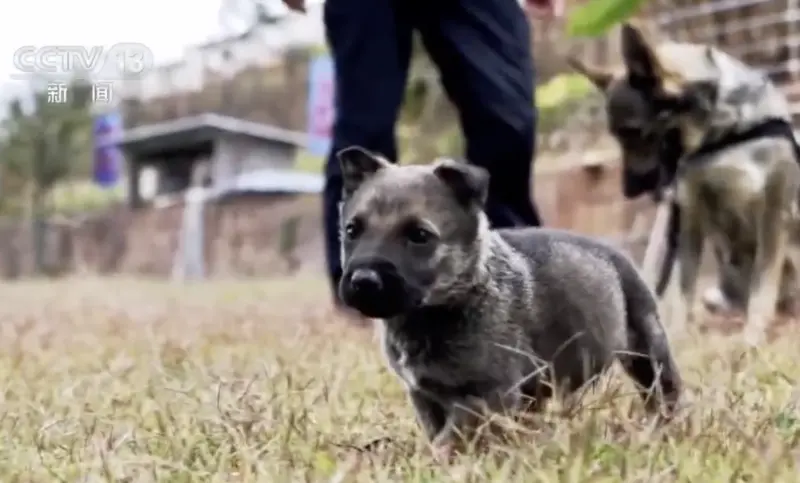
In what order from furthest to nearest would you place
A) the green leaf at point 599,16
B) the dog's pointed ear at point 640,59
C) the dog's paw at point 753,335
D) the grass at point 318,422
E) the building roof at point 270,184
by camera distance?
the building roof at point 270,184
the dog's pointed ear at point 640,59
the dog's paw at point 753,335
the grass at point 318,422
the green leaf at point 599,16

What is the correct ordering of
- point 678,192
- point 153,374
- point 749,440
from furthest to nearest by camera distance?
point 678,192, point 153,374, point 749,440

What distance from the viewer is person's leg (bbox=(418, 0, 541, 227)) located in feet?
10.3

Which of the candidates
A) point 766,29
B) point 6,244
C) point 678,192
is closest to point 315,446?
point 678,192

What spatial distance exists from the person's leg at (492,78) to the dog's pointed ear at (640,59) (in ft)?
2.41

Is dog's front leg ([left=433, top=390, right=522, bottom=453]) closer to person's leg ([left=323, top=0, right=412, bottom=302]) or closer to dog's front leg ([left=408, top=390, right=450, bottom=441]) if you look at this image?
dog's front leg ([left=408, top=390, right=450, bottom=441])

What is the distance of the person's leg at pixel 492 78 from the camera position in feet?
10.3

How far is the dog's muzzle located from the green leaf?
589 millimetres

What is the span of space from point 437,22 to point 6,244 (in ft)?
59.5

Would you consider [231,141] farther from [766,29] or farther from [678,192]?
[678,192]

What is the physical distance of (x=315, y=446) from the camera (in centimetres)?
172

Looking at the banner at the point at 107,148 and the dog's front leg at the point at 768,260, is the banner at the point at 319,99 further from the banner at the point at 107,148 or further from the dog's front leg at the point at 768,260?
the dog's front leg at the point at 768,260

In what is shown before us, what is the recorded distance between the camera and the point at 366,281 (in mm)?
1573

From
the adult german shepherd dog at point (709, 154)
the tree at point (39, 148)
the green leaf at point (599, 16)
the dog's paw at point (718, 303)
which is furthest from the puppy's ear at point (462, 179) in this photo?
the tree at point (39, 148)

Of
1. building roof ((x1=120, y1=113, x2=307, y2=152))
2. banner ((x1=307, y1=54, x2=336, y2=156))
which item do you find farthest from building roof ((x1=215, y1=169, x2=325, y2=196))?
banner ((x1=307, y1=54, x2=336, y2=156))
